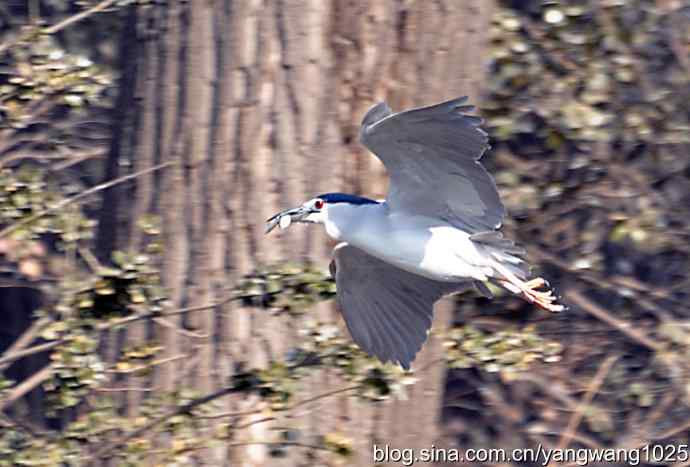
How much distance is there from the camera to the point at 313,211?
4.35 m

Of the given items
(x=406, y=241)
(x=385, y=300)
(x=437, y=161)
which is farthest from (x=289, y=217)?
(x=385, y=300)

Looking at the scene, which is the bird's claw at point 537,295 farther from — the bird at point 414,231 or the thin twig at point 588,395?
the thin twig at point 588,395

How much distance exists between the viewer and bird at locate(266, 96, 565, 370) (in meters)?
4.11

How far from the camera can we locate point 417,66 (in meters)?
4.78

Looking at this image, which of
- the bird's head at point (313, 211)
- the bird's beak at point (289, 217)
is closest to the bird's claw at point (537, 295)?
the bird's head at point (313, 211)

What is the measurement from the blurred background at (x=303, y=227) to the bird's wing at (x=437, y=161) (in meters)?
0.36

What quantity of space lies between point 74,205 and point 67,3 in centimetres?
236

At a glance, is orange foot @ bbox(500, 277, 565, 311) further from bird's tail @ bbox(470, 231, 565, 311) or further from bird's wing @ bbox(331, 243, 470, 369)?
bird's wing @ bbox(331, 243, 470, 369)

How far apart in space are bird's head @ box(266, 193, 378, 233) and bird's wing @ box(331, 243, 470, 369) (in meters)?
0.32

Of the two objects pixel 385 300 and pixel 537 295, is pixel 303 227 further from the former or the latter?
pixel 537 295

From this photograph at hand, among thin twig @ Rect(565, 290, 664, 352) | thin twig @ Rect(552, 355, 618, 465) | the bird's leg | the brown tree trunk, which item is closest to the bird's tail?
the bird's leg

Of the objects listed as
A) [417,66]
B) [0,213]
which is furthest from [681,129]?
[0,213]

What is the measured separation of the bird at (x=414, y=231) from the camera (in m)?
4.11

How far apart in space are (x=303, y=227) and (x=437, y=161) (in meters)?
0.66
